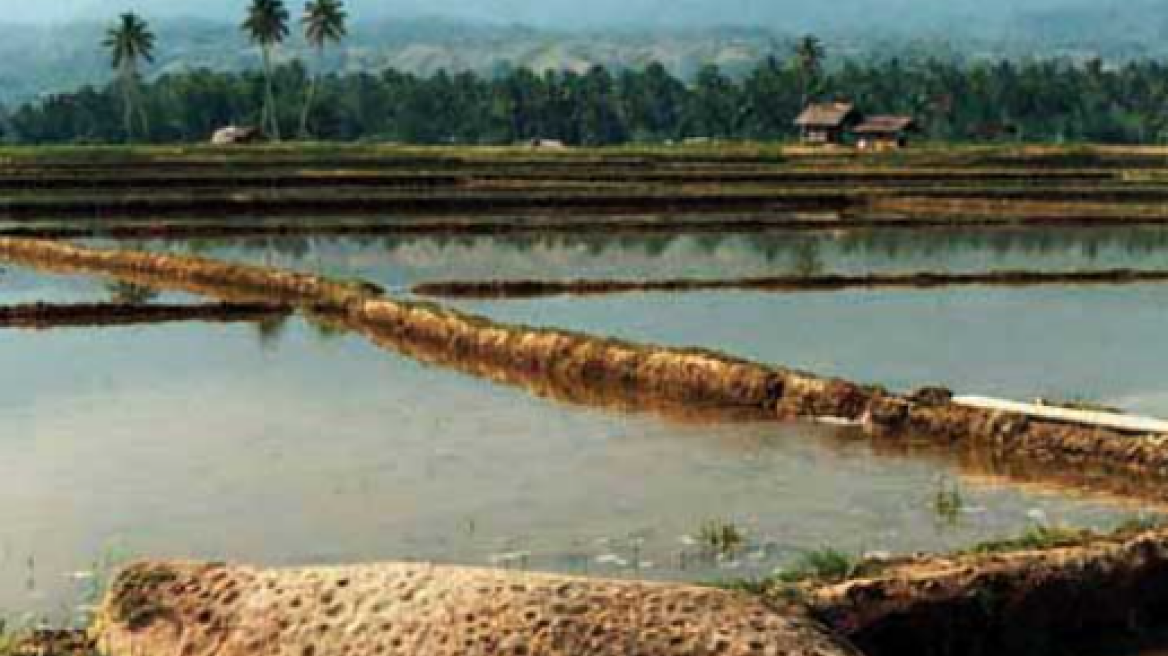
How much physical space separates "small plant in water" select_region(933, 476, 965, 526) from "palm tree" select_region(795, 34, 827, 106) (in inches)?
2943

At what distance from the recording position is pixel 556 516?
10.0 metres

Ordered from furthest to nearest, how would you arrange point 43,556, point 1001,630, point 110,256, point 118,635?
point 110,256
point 43,556
point 1001,630
point 118,635

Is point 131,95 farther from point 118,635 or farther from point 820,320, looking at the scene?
point 118,635

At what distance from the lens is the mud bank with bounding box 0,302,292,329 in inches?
751

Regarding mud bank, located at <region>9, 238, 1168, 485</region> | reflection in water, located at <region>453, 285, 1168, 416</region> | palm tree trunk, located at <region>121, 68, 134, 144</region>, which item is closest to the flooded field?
mud bank, located at <region>9, 238, 1168, 485</region>

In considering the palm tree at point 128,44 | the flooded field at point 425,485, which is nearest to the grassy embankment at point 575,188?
the flooded field at point 425,485

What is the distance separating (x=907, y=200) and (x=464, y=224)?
998 cm

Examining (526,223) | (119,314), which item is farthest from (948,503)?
(526,223)

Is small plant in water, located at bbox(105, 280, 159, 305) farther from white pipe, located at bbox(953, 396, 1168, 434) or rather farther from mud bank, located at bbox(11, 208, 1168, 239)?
white pipe, located at bbox(953, 396, 1168, 434)

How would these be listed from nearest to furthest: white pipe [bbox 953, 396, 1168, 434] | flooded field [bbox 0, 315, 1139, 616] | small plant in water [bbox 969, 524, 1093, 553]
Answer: small plant in water [bbox 969, 524, 1093, 553] → flooded field [bbox 0, 315, 1139, 616] → white pipe [bbox 953, 396, 1168, 434]

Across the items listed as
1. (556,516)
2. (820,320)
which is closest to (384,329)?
(820,320)

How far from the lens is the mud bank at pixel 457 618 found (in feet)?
16.4

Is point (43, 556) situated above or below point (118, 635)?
below

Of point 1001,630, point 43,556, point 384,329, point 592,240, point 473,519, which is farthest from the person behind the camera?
point 592,240
